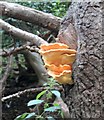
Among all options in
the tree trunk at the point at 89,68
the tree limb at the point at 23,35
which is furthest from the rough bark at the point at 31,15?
the tree trunk at the point at 89,68

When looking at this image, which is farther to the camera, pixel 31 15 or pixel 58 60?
pixel 31 15

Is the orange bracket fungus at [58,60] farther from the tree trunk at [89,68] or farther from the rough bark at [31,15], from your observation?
the rough bark at [31,15]

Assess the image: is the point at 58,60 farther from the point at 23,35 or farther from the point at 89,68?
the point at 23,35

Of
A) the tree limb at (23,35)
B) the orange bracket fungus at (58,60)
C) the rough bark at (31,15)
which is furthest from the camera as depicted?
the rough bark at (31,15)

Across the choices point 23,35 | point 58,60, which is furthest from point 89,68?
point 23,35

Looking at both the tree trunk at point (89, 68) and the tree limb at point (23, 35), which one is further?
the tree limb at point (23, 35)

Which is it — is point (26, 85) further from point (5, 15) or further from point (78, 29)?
point (78, 29)
